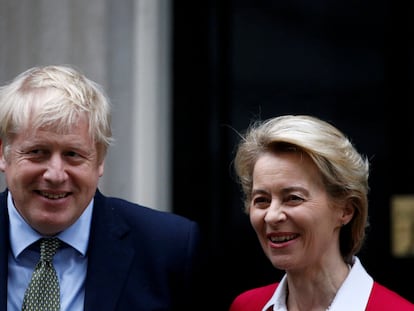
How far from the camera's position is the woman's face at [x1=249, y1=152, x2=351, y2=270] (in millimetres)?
3129

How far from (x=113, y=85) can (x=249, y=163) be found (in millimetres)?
1517

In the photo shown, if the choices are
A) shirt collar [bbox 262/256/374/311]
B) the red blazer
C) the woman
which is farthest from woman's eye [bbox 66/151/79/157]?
shirt collar [bbox 262/256/374/311]

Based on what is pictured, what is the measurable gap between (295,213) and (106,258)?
2.01 ft

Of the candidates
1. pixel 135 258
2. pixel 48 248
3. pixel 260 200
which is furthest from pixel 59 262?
pixel 260 200

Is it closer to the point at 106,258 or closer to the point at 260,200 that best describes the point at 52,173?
the point at 106,258

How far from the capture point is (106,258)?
11.0 feet

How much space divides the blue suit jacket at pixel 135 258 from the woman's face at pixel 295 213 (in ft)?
1.24

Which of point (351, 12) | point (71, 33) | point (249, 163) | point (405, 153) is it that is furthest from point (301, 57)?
point (249, 163)

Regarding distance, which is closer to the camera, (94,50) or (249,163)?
(249,163)

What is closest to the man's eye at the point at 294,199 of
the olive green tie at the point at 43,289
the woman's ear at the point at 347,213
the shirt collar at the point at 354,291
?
the woman's ear at the point at 347,213

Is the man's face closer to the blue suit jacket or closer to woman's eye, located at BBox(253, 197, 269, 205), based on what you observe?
the blue suit jacket

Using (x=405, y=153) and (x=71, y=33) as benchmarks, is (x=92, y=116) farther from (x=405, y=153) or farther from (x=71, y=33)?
(x=405, y=153)

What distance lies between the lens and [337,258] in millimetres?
3213

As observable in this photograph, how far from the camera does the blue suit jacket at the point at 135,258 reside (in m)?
3.31
